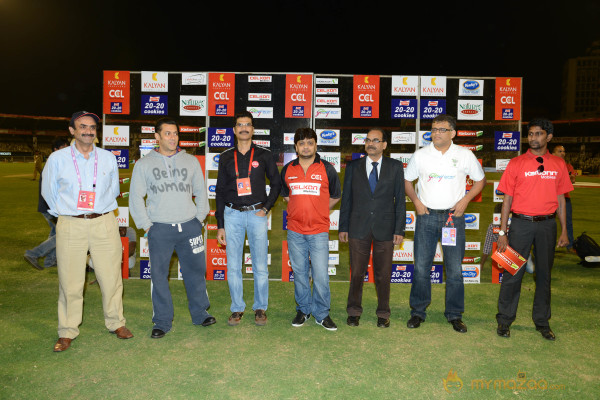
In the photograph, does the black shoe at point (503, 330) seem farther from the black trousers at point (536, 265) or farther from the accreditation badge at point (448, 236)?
the accreditation badge at point (448, 236)

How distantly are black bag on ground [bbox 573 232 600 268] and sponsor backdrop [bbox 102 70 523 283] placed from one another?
1958mm

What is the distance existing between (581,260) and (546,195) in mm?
4066

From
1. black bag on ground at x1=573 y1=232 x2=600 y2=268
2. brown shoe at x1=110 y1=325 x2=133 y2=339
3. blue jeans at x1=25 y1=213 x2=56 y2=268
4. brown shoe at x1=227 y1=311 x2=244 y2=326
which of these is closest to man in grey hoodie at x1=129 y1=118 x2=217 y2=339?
brown shoe at x1=110 y1=325 x2=133 y2=339

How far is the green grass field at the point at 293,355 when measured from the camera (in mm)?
3256

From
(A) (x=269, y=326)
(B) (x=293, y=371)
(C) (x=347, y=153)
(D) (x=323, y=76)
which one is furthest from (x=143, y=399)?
(C) (x=347, y=153)

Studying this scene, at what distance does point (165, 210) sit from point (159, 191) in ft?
0.63

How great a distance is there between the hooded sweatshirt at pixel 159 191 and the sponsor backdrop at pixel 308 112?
2.06 meters

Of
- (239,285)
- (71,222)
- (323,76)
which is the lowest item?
(239,285)

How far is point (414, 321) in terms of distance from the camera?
4.62 meters

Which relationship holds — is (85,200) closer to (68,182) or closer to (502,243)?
(68,182)

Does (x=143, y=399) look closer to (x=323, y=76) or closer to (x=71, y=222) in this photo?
(x=71, y=222)

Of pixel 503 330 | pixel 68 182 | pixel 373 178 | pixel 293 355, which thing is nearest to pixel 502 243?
pixel 503 330

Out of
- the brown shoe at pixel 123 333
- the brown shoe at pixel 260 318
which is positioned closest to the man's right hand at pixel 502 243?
the brown shoe at pixel 260 318

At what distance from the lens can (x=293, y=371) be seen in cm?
355
